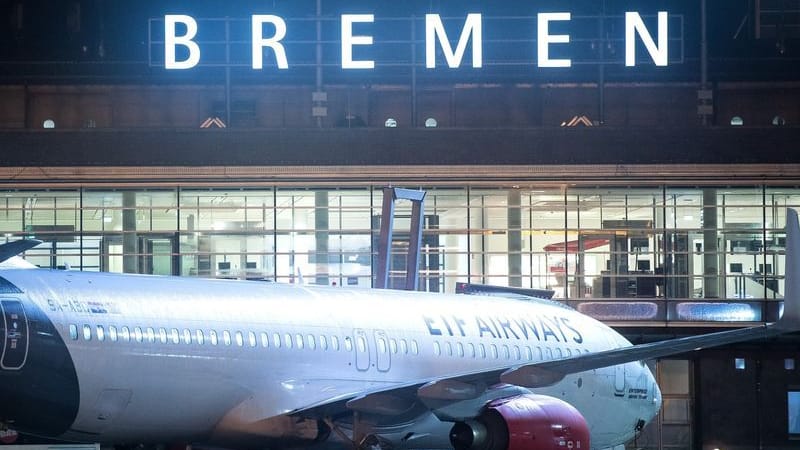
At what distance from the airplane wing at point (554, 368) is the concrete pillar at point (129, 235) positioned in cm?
1849

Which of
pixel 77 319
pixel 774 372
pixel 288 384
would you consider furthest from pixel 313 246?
pixel 77 319

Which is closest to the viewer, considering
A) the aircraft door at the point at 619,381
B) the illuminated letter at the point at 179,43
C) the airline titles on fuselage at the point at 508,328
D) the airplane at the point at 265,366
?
the airplane at the point at 265,366

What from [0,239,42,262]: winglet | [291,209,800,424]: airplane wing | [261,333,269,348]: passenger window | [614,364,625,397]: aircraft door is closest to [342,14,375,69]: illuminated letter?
[614,364,625,397]: aircraft door

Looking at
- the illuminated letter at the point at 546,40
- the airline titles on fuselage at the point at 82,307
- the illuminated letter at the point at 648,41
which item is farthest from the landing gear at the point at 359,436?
the illuminated letter at the point at 648,41

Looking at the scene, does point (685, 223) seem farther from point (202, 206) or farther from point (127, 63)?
point (127, 63)

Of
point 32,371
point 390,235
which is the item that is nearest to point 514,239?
point 390,235

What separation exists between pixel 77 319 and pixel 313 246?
66.8 ft

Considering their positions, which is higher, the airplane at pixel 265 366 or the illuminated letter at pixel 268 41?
the illuminated letter at pixel 268 41

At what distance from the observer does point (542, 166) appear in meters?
37.0

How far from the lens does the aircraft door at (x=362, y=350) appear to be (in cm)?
2217

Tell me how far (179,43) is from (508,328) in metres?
18.4

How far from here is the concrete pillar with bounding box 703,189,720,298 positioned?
38062 mm

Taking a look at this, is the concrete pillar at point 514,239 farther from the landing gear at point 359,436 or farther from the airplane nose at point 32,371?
the airplane nose at point 32,371

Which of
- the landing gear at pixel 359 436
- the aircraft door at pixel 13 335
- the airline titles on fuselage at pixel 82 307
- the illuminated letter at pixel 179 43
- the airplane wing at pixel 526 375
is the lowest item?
the landing gear at pixel 359 436
